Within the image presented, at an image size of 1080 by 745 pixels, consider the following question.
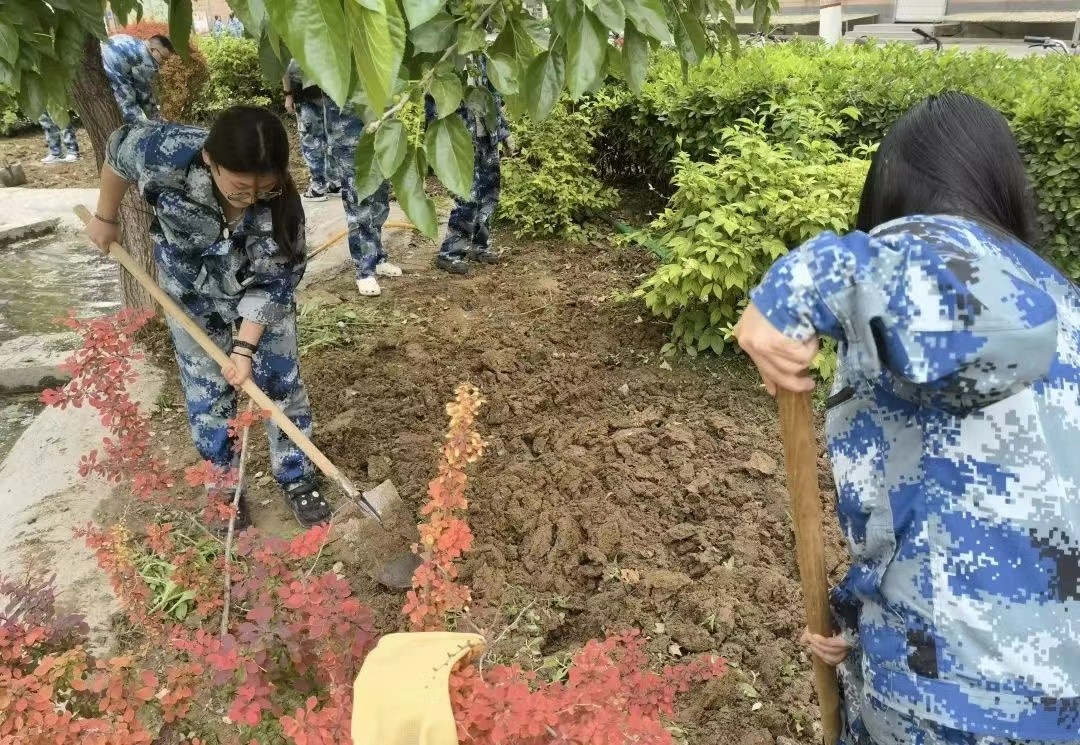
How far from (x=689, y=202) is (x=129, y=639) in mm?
3224

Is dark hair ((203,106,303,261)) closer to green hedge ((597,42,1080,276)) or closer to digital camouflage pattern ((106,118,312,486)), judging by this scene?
digital camouflage pattern ((106,118,312,486))

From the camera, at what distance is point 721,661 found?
2.32 meters

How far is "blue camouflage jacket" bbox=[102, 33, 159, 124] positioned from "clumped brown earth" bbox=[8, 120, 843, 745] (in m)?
2.08

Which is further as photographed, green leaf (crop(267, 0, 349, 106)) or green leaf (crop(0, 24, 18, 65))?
green leaf (crop(0, 24, 18, 65))

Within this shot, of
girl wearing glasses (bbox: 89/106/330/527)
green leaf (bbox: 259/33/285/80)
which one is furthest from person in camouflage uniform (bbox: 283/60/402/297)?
green leaf (bbox: 259/33/285/80)

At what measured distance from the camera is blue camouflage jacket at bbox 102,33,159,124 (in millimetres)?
5270

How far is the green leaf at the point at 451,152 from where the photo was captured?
3.70 ft

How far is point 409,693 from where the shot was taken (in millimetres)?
1503

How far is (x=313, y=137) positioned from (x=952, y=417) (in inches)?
263

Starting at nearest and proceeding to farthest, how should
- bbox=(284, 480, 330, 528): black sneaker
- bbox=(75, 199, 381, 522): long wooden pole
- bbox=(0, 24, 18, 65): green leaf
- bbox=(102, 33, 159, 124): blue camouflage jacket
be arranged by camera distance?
bbox=(0, 24, 18, 65): green leaf → bbox=(75, 199, 381, 522): long wooden pole → bbox=(284, 480, 330, 528): black sneaker → bbox=(102, 33, 159, 124): blue camouflage jacket

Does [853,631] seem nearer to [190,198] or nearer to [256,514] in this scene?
[190,198]

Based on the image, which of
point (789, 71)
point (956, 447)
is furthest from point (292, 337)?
→ point (789, 71)

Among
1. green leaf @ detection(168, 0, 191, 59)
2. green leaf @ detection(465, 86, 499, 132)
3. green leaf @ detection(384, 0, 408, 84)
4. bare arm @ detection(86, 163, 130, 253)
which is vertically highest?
green leaf @ detection(168, 0, 191, 59)

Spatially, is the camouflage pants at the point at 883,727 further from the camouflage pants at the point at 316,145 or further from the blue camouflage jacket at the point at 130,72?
the camouflage pants at the point at 316,145
